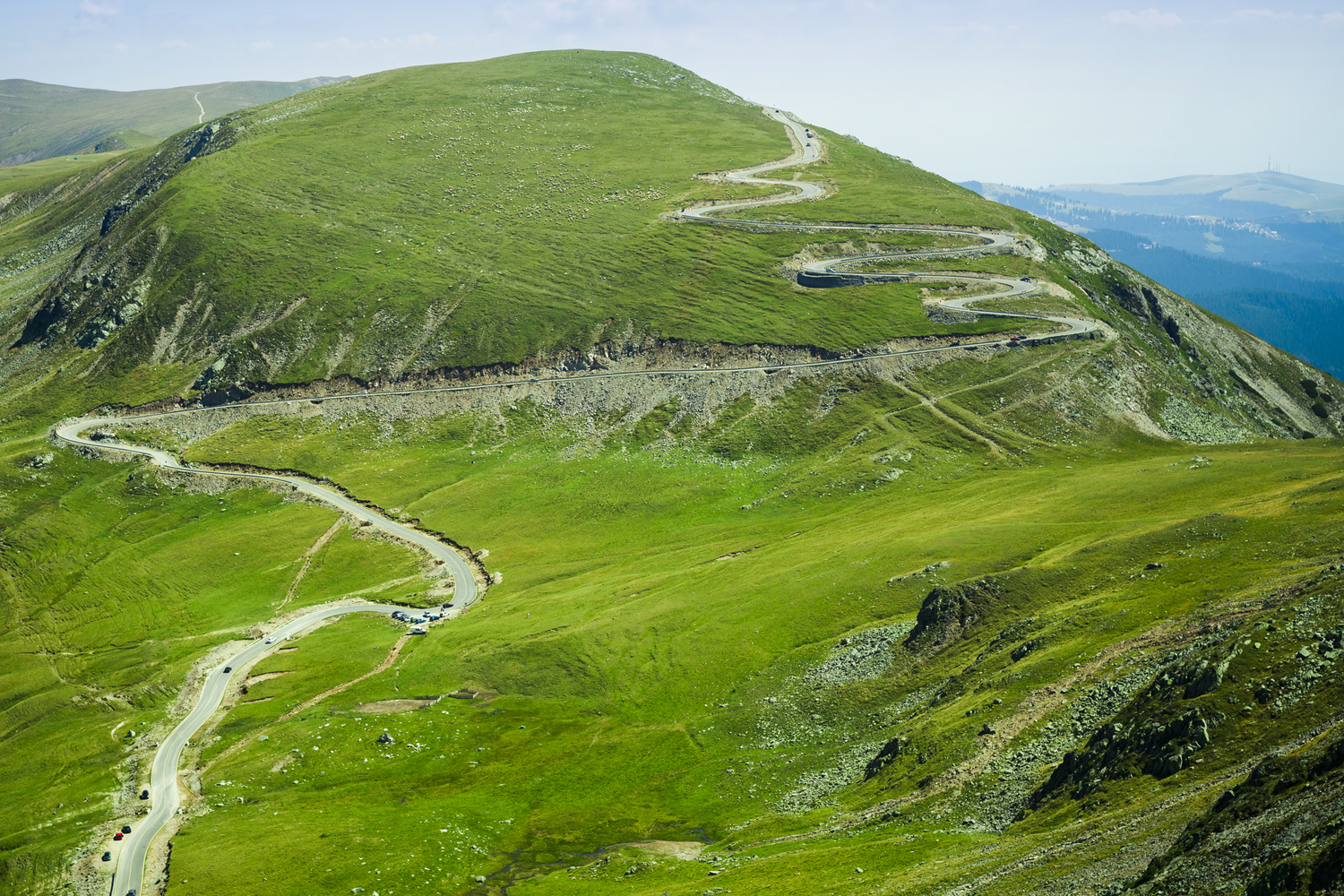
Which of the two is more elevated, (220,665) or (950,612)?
(950,612)

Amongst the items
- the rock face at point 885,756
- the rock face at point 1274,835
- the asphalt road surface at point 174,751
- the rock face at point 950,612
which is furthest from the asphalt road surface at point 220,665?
the rock face at point 1274,835

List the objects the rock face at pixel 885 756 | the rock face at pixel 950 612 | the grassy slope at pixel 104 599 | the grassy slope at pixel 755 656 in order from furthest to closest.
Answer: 1. the grassy slope at pixel 104 599
2. the rock face at pixel 950 612
3. the rock face at pixel 885 756
4. the grassy slope at pixel 755 656

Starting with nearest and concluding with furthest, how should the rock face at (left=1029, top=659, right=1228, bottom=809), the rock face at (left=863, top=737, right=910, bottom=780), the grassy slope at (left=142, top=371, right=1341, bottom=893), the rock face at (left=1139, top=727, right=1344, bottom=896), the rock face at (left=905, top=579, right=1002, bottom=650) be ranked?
the rock face at (left=1139, top=727, right=1344, bottom=896)
the rock face at (left=1029, top=659, right=1228, bottom=809)
the grassy slope at (left=142, top=371, right=1341, bottom=893)
the rock face at (left=863, top=737, right=910, bottom=780)
the rock face at (left=905, top=579, right=1002, bottom=650)

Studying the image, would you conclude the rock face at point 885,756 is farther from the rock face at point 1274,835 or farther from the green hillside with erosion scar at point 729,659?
the rock face at point 1274,835

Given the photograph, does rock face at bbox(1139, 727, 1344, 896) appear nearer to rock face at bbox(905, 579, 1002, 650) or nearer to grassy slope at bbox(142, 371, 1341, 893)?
grassy slope at bbox(142, 371, 1341, 893)

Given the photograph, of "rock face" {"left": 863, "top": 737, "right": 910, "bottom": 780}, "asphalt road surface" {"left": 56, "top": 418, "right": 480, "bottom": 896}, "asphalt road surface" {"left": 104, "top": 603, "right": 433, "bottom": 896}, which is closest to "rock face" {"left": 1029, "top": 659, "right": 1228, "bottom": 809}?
"rock face" {"left": 863, "top": 737, "right": 910, "bottom": 780}

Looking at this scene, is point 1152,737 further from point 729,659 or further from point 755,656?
point 729,659

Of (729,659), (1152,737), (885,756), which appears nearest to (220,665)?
(729,659)

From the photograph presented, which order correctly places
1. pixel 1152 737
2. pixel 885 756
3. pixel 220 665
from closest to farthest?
pixel 1152 737 < pixel 885 756 < pixel 220 665

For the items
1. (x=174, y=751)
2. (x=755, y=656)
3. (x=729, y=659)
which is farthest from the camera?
(x=729, y=659)
